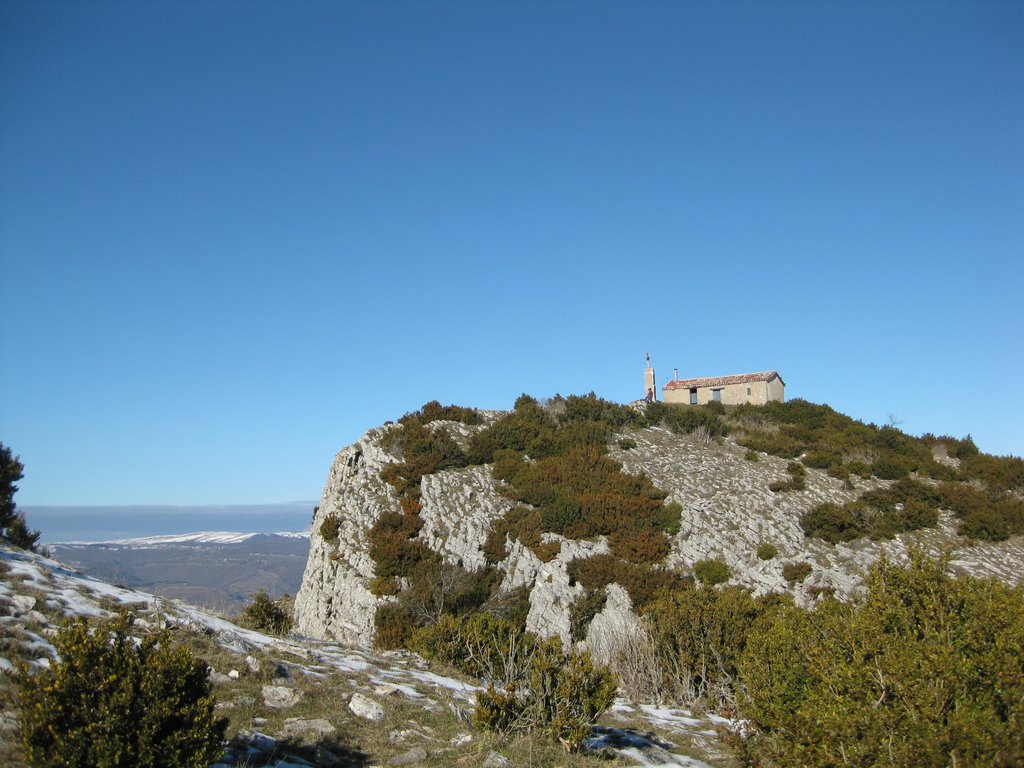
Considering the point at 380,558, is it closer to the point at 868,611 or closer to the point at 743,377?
the point at 868,611

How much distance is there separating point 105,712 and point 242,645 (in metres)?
5.19

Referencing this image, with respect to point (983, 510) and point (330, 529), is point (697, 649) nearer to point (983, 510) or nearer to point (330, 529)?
point (330, 529)

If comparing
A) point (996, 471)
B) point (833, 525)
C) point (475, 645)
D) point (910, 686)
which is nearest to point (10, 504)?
point (475, 645)

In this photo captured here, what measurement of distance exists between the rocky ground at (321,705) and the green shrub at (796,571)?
973cm

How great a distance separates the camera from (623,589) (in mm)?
17797

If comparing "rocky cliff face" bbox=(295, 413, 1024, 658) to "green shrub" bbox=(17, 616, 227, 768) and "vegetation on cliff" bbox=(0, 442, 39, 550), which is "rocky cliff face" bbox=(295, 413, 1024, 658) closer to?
"vegetation on cliff" bbox=(0, 442, 39, 550)

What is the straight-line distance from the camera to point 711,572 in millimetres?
18656

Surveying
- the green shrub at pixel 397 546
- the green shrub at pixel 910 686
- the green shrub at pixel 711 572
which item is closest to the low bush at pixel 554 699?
the green shrub at pixel 910 686

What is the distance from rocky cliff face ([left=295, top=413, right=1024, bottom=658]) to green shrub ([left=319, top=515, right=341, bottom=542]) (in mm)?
160

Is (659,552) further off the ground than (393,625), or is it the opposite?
(659,552)

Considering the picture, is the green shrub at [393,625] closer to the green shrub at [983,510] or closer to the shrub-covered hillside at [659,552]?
the shrub-covered hillside at [659,552]

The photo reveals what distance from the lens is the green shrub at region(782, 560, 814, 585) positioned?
1850 centimetres

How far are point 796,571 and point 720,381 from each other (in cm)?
2014

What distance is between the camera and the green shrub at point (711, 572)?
1844cm
